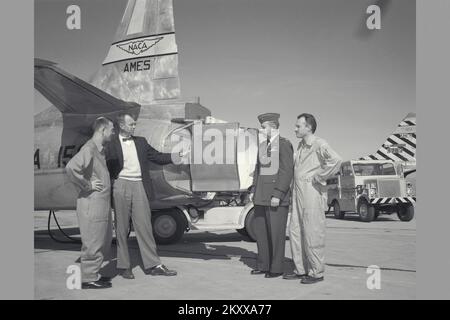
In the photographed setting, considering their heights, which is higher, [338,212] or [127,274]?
[127,274]

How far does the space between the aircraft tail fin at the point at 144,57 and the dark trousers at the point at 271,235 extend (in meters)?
3.31

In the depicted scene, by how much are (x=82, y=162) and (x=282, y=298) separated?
94.5 inches

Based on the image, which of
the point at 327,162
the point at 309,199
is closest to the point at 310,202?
the point at 309,199

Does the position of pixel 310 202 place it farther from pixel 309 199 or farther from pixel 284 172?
pixel 284 172

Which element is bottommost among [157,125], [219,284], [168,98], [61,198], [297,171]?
[219,284]

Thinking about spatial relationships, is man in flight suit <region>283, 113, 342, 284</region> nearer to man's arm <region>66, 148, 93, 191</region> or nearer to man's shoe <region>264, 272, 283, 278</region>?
man's shoe <region>264, 272, 283, 278</region>

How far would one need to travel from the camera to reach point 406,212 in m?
14.7

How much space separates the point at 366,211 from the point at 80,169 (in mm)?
12151

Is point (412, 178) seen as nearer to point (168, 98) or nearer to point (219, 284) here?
point (168, 98)

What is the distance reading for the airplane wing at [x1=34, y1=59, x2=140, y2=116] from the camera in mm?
6174

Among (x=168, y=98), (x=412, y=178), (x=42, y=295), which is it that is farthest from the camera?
(x=412, y=178)

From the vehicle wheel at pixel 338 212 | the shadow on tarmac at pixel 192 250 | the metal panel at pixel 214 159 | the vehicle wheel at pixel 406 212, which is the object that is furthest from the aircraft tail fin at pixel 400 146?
the metal panel at pixel 214 159
